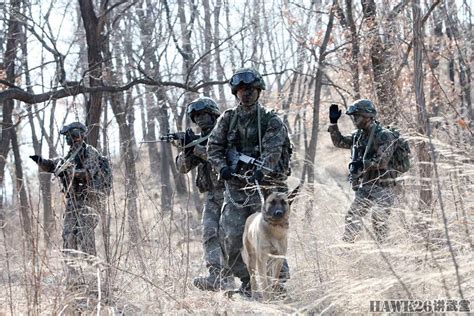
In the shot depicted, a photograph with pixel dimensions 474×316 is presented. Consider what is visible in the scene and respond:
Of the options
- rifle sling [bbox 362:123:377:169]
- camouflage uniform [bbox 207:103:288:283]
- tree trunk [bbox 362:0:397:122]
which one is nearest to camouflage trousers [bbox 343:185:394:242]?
rifle sling [bbox 362:123:377:169]

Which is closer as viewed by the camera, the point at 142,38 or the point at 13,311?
the point at 13,311

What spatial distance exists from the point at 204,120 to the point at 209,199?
871 millimetres

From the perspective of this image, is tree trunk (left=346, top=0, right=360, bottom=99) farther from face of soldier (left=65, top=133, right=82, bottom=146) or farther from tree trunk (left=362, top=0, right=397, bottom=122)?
face of soldier (left=65, top=133, right=82, bottom=146)

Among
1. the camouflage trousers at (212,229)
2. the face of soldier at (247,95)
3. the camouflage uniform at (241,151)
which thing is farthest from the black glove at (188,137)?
the face of soldier at (247,95)

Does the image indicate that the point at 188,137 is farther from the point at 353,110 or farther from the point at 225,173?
the point at 353,110

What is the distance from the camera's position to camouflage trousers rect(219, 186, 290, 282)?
7238mm

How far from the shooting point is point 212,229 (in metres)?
7.82

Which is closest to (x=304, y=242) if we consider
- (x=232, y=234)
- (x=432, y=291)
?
(x=232, y=234)

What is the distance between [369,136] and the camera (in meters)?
8.88

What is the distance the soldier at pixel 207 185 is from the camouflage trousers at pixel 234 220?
198 mm

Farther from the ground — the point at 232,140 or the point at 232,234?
the point at 232,140

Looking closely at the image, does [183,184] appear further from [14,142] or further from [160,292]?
[160,292]

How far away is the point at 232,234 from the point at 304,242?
1.13 metres

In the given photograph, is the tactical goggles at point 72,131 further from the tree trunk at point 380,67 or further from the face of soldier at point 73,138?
the tree trunk at point 380,67
